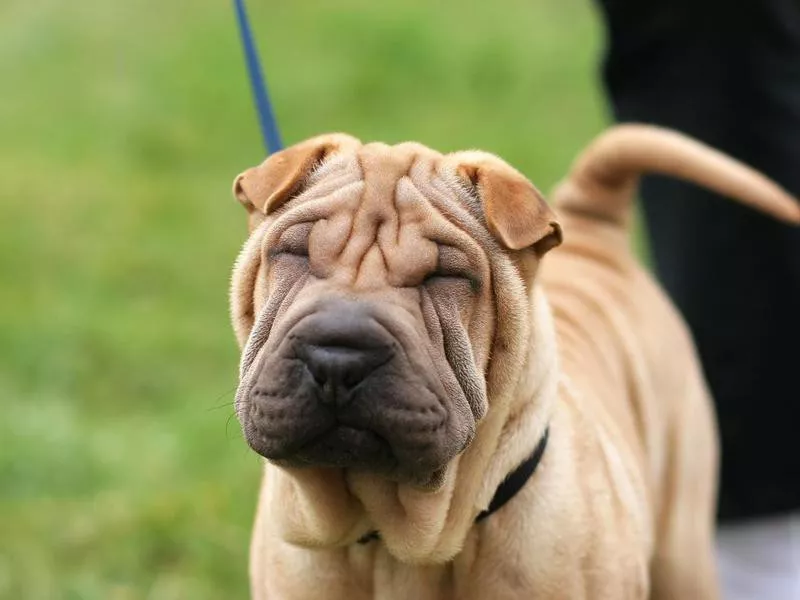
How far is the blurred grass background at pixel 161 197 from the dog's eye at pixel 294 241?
0.46m

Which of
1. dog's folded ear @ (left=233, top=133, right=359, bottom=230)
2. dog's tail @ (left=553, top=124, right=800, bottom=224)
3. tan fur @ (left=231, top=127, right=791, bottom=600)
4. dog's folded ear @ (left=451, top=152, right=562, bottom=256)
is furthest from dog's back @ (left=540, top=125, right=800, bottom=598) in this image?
dog's folded ear @ (left=233, top=133, right=359, bottom=230)

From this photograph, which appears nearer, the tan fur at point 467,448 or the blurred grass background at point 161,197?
the tan fur at point 467,448

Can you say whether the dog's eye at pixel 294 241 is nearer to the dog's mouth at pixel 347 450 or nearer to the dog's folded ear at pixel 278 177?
the dog's folded ear at pixel 278 177

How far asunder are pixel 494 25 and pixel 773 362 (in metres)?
5.10

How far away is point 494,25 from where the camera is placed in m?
8.99

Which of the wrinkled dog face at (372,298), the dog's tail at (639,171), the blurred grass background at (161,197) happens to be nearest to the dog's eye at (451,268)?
the wrinkled dog face at (372,298)

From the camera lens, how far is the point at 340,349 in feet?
7.42

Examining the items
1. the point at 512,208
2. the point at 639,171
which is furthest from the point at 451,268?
the point at 639,171

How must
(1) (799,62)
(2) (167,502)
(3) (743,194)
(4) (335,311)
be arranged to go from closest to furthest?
(4) (335,311)
(3) (743,194)
(1) (799,62)
(2) (167,502)

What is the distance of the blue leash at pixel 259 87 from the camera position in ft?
9.87

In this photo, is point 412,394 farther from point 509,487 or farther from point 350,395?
point 509,487

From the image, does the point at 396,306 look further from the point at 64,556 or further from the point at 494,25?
the point at 494,25

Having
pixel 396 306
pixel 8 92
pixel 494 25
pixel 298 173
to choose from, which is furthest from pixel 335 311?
pixel 494 25

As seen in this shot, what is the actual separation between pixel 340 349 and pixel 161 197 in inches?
188
